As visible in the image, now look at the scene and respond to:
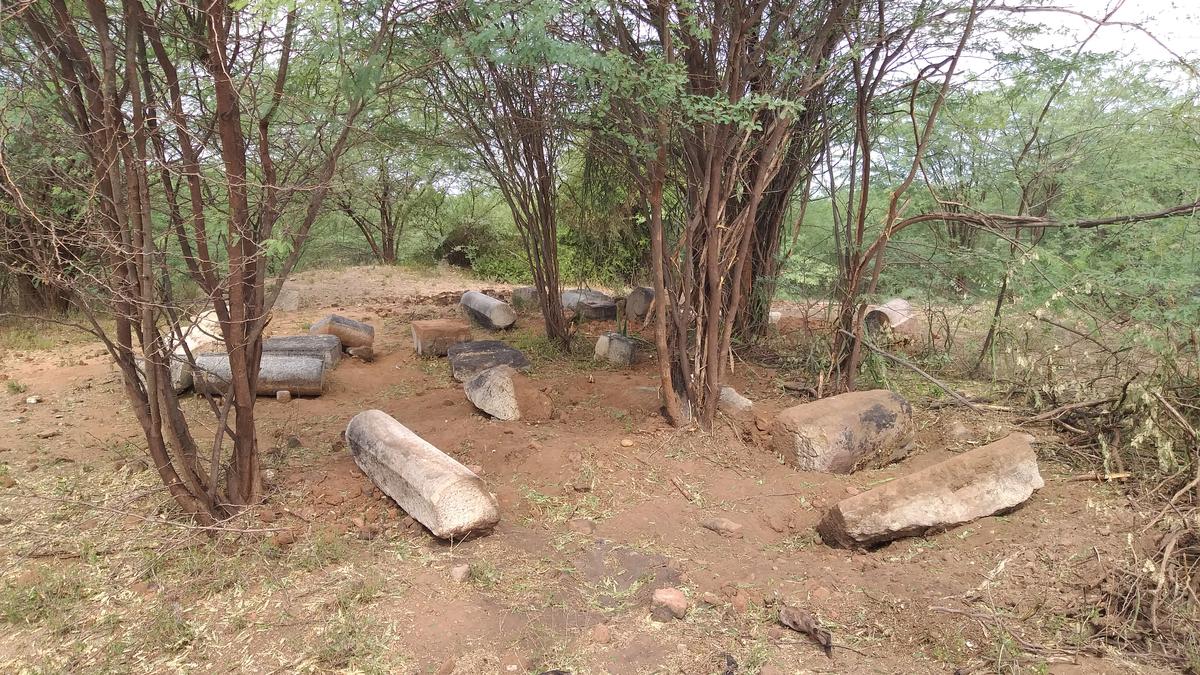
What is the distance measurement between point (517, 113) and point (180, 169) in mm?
3521

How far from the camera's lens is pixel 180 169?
3.12 meters

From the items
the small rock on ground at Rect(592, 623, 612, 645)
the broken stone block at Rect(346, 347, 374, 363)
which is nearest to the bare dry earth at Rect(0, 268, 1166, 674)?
the small rock on ground at Rect(592, 623, 612, 645)

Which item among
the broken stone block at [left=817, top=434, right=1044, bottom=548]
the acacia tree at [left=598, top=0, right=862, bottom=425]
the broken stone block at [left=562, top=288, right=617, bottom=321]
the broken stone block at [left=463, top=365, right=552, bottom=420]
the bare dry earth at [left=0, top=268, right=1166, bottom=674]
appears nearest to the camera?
the bare dry earth at [left=0, top=268, right=1166, bottom=674]

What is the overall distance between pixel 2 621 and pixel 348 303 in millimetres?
7923

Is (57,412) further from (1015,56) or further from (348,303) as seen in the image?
(1015,56)

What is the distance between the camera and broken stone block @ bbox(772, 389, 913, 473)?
4.18 m

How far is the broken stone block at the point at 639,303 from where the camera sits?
8.94 m

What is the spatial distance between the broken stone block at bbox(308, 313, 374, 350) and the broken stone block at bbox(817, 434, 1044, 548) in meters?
5.29

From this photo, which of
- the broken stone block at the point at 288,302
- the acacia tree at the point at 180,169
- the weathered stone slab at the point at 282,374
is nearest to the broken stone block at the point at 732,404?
the acacia tree at the point at 180,169

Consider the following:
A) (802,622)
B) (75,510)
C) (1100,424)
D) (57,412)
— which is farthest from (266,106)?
(1100,424)

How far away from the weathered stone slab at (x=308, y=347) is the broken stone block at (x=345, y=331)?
336 millimetres

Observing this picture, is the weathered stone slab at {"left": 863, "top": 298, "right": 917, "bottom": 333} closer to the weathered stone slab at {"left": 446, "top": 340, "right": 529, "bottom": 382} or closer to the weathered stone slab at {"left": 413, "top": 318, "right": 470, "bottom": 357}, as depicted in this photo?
the weathered stone slab at {"left": 446, "top": 340, "right": 529, "bottom": 382}

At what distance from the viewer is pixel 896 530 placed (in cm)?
326

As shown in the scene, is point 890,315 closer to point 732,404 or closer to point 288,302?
point 732,404
